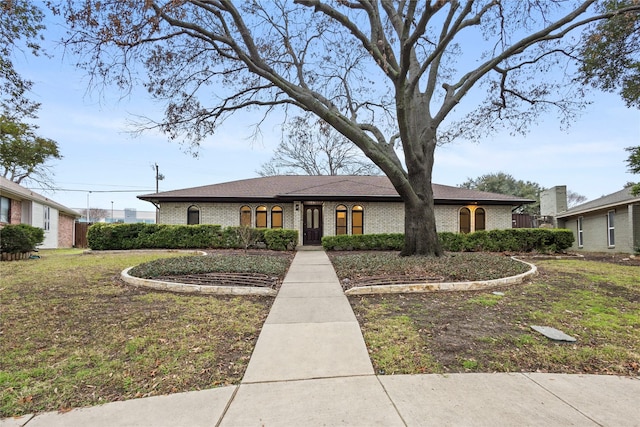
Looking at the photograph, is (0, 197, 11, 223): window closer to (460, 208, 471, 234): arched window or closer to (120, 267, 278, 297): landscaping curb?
(120, 267, 278, 297): landscaping curb

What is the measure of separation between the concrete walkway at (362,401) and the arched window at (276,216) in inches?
545

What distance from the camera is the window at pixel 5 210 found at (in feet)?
51.3

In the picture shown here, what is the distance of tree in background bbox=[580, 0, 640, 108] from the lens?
371 inches

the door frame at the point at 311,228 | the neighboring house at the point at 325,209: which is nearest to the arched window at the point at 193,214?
the neighboring house at the point at 325,209

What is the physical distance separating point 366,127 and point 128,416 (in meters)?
9.96

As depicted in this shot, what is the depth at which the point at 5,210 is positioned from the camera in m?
16.0

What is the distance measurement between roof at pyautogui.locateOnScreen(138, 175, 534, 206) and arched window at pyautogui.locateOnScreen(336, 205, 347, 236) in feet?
2.46

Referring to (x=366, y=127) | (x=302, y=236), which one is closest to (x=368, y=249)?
(x=302, y=236)

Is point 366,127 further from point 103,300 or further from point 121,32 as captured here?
point 103,300

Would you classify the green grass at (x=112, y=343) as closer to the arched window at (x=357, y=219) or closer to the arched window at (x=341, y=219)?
the arched window at (x=341, y=219)

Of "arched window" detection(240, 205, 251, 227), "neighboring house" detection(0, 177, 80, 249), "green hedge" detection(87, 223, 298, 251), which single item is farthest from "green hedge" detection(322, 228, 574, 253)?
"neighboring house" detection(0, 177, 80, 249)

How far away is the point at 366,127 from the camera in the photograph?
1069cm

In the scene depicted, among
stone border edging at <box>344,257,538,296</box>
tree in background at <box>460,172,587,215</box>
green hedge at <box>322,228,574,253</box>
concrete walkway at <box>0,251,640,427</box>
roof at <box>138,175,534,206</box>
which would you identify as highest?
tree in background at <box>460,172,587,215</box>

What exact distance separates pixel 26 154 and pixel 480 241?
102 feet
